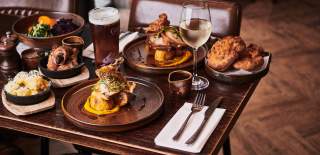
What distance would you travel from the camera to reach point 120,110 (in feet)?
4.04

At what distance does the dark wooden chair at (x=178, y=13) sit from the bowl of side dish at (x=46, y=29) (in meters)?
0.35

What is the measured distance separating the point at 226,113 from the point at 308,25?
126 inches

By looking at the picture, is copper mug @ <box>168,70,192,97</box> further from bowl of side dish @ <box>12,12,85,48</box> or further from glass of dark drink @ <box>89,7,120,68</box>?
bowl of side dish @ <box>12,12,85,48</box>

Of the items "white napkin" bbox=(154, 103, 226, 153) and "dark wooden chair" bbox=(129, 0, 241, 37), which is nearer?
"white napkin" bbox=(154, 103, 226, 153)

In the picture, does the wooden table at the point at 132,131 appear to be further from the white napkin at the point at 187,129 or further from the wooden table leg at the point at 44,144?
the wooden table leg at the point at 44,144

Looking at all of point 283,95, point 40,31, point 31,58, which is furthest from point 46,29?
point 283,95

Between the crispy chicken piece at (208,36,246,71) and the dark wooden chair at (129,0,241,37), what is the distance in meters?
0.37

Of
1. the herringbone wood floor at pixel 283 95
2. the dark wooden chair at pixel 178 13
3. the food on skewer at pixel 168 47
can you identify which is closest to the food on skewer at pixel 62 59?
the food on skewer at pixel 168 47

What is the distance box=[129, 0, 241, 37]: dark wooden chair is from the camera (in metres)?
1.78

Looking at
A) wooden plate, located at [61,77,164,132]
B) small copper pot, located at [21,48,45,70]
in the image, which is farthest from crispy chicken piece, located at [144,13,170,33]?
small copper pot, located at [21,48,45,70]

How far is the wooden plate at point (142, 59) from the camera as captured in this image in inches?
56.0

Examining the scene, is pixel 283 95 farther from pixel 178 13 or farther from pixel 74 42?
pixel 74 42

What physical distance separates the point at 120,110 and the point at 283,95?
6.21 feet

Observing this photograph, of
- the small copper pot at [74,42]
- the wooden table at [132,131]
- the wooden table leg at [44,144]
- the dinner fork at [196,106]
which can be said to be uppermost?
the small copper pot at [74,42]
